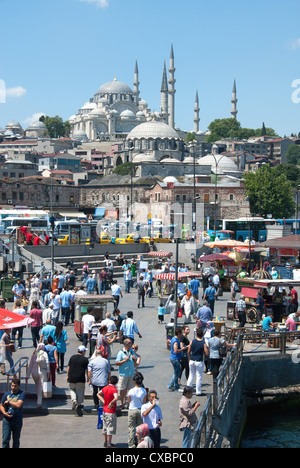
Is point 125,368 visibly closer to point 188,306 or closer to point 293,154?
point 188,306

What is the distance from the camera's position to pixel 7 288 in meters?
20.0

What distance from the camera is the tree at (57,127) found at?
146 m

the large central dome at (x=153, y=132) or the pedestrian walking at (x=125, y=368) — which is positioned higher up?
the large central dome at (x=153, y=132)

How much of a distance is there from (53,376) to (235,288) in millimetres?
10855

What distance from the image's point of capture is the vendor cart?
1424cm

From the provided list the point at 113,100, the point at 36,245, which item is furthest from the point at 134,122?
the point at 36,245

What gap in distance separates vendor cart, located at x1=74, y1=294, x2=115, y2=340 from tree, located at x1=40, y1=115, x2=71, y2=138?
134m

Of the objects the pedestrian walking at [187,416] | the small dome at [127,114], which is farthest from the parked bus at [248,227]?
the small dome at [127,114]

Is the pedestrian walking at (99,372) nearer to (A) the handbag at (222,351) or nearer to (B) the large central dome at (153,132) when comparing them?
(A) the handbag at (222,351)

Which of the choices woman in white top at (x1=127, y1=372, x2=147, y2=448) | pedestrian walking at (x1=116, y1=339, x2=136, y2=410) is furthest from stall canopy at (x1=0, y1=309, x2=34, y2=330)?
woman in white top at (x1=127, y1=372, x2=147, y2=448)

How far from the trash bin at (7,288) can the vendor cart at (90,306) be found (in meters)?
6.02

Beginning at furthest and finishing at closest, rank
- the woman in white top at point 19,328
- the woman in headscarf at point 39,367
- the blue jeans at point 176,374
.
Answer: the woman in white top at point 19,328, the blue jeans at point 176,374, the woman in headscarf at point 39,367

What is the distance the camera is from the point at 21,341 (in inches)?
556

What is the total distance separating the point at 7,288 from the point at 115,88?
136184 mm
